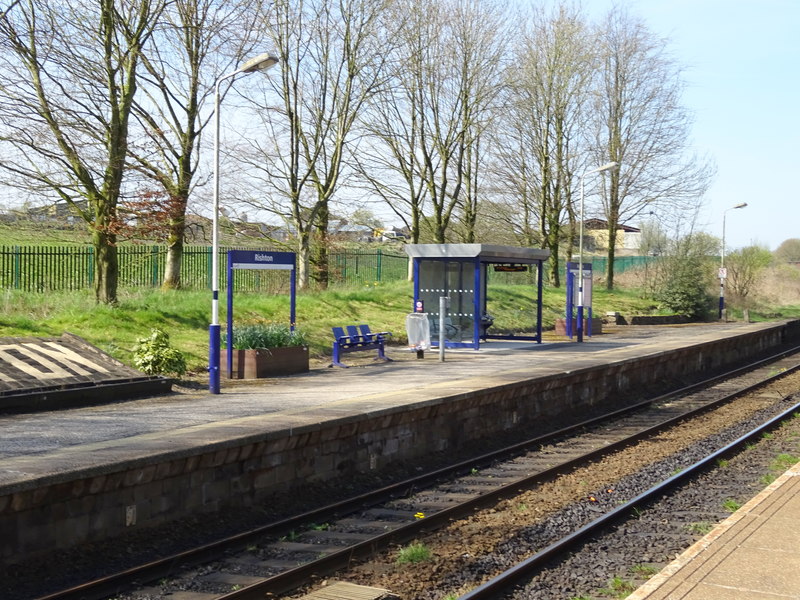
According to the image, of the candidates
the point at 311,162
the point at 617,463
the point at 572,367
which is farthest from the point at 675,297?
the point at 617,463

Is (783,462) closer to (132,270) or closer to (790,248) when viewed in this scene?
(132,270)

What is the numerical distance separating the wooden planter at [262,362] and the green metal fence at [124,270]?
25.2ft

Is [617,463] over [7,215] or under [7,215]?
under

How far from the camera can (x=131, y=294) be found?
853 inches

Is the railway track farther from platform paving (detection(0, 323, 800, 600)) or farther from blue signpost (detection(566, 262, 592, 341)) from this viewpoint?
blue signpost (detection(566, 262, 592, 341))

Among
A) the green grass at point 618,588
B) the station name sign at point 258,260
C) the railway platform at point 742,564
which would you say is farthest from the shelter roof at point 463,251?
the green grass at point 618,588

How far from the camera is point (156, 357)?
15.1 m

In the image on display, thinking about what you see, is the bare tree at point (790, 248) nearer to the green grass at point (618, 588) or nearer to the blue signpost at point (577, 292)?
the blue signpost at point (577, 292)

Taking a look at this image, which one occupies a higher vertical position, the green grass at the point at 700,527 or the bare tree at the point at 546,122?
the bare tree at the point at 546,122

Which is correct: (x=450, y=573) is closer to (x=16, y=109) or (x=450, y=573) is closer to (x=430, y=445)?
(x=430, y=445)

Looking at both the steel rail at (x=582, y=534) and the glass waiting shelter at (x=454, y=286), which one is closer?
the steel rail at (x=582, y=534)

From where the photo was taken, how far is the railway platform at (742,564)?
582 centimetres

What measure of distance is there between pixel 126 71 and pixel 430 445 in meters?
12.1

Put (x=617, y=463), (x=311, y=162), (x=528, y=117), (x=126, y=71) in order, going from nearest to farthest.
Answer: (x=617, y=463)
(x=126, y=71)
(x=311, y=162)
(x=528, y=117)
